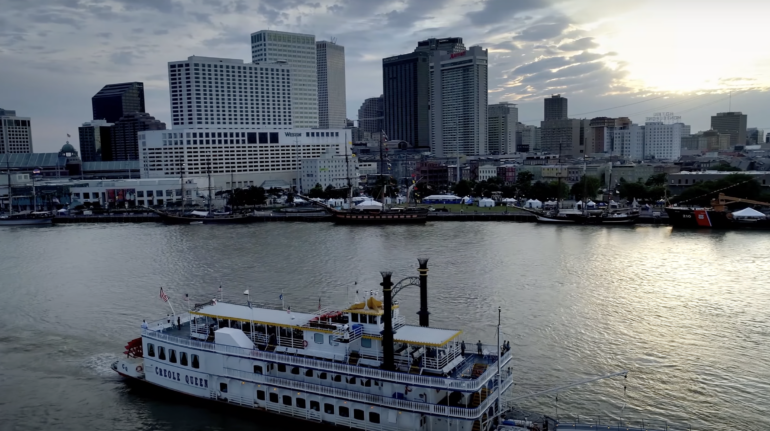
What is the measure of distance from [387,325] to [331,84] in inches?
7298

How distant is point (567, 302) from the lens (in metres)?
23.7

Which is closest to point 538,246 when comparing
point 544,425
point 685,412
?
point 685,412

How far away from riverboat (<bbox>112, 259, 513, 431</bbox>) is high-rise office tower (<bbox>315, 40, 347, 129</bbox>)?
17677cm

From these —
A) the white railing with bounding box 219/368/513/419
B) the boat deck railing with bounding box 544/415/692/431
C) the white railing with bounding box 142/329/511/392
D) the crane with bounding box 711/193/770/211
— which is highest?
the crane with bounding box 711/193/770/211

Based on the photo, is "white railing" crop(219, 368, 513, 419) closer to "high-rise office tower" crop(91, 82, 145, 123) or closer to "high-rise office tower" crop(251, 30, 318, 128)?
"high-rise office tower" crop(251, 30, 318, 128)

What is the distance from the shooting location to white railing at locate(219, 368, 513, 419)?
1210 cm

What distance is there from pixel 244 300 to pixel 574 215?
3602 cm

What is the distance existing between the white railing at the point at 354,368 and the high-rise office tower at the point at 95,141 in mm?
166183

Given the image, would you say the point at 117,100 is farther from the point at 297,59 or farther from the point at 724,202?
the point at 724,202

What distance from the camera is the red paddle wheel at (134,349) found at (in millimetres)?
17203

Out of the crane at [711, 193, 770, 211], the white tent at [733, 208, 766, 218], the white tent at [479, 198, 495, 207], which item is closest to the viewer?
the white tent at [733, 208, 766, 218]

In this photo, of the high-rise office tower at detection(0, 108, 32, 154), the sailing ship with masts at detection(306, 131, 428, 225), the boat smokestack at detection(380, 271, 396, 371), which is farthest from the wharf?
the high-rise office tower at detection(0, 108, 32, 154)

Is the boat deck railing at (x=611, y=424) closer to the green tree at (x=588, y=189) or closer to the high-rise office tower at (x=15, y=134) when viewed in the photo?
the green tree at (x=588, y=189)

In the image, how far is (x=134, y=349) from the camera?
17.3 m
